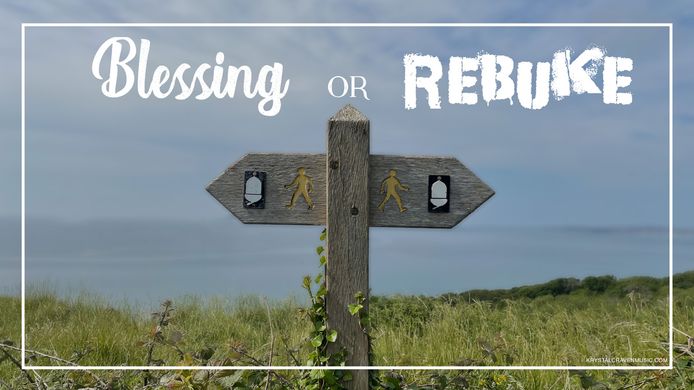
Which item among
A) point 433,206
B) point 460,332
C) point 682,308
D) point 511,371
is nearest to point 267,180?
point 433,206

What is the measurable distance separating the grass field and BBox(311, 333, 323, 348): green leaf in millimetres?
451

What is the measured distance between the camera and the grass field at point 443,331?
4.93 meters

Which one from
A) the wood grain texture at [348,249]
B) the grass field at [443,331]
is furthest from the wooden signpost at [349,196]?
the grass field at [443,331]

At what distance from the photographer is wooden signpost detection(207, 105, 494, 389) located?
3812 millimetres

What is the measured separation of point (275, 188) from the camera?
3.95m

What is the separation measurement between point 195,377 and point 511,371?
256cm

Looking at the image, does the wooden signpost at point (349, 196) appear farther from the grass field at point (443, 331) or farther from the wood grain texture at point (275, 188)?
the grass field at point (443, 331)

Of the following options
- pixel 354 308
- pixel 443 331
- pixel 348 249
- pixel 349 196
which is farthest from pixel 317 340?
pixel 443 331

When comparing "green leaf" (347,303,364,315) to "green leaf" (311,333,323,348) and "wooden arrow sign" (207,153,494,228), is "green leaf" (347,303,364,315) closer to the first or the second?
"green leaf" (311,333,323,348)

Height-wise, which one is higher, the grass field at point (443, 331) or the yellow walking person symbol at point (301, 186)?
the yellow walking person symbol at point (301, 186)

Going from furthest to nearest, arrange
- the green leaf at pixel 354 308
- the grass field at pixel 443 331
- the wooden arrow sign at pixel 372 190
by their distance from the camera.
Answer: the grass field at pixel 443 331, the wooden arrow sign at pixel 372 190, the green leaf at pixel 354 308

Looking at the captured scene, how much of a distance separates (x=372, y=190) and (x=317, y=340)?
3.03 feet

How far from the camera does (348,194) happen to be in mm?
3818

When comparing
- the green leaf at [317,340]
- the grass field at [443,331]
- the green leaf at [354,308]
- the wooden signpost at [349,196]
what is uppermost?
the wooden signpost at [349,196]
